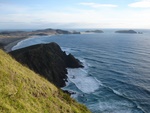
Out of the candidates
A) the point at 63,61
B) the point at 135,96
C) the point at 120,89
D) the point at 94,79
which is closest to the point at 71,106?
the point at 135,96

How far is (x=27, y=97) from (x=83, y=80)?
40077 mm

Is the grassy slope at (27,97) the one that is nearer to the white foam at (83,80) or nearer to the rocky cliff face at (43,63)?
the white foam at (83,80)

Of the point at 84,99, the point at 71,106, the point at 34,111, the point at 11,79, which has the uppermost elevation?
the point at 11,79

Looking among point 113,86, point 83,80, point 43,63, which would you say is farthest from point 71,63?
point 113,86

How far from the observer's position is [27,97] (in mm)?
17781

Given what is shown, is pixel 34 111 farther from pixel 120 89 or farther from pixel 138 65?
pixel 138 65

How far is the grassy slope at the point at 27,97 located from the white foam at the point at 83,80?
2576 centimetres

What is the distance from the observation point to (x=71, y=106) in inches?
870

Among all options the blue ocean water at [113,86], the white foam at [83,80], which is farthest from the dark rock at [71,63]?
the white foam at [83,80]

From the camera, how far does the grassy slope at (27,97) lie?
49.1 ft

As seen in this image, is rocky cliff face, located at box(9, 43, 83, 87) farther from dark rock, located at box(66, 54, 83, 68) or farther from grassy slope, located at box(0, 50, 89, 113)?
grassy slope, located at box(0, 50, 89, 113)

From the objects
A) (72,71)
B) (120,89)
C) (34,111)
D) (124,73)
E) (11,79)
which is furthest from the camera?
(72,71)

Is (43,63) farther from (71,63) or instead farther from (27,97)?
(27,97)

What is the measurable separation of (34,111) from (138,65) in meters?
62.5
